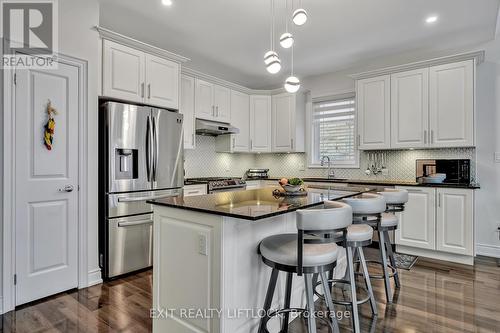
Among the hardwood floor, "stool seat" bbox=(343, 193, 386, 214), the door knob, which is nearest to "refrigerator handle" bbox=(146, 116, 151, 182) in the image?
the door knob

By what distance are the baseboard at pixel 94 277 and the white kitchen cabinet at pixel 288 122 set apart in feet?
11.7

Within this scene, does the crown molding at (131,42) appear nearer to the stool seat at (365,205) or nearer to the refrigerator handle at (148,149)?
the refrigerator handle at (148,149)

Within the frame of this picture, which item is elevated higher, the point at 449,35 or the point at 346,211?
the point at 449,35

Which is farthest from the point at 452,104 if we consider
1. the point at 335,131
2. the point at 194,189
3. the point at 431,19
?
the point at 194,189

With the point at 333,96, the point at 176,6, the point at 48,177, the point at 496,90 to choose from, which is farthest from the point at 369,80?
the point at 48,177

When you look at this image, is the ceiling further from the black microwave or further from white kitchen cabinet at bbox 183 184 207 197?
white kitchen cabinet at bbox 183 184 207 197

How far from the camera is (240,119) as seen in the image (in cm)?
523

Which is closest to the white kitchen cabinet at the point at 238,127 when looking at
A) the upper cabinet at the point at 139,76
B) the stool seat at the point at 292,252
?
the upper cabinet at the point at 139,76

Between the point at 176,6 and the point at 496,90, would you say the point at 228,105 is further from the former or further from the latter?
the point at 496,90

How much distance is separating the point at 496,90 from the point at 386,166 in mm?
1676

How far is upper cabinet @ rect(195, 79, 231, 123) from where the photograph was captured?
14.7 feet

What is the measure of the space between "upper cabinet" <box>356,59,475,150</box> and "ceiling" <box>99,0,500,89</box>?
1.49 ft

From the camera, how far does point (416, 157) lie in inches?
166

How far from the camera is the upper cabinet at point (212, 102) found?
447 centimetres
